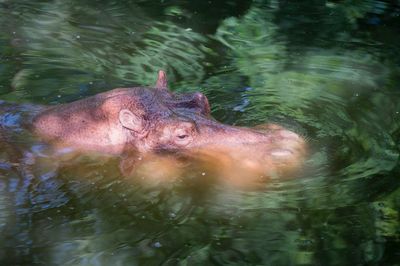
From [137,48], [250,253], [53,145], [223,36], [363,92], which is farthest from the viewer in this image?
[223,36]

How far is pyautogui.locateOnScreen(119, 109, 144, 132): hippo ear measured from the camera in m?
5.65

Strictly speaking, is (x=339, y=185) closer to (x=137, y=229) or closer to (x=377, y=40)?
(x=137, y=229)

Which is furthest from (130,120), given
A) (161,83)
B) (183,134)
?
(161,83)

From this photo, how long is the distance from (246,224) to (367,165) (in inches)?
55.0

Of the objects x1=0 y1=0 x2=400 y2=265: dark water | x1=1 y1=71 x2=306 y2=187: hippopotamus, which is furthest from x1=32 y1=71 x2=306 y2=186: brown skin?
x1=0 y1=0 x2=400 y2=265: dark water

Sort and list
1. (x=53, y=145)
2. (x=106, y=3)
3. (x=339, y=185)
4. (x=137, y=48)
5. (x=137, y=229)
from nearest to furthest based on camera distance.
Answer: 1. (x=137, y=229)
2. (x=339, y=185)
3. (x=53, y=145)
4. (x=137, y=48)
5. (x=106, y=3)

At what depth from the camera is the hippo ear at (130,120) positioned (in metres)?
5.65

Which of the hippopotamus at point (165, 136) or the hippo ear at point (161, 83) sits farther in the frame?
the hippo ear at point (161, 83)

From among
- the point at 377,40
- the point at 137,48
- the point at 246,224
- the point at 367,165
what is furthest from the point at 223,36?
the point at 246,224

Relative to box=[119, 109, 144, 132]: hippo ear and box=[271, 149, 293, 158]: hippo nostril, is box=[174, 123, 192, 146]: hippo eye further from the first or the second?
box=[271, 149, 293, 158]: hippo nostril

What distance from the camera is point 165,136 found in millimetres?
5711

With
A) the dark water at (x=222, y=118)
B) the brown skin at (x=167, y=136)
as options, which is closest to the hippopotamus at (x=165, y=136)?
the brown skin at (x=167, y=136)

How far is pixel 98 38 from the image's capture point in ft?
29.2

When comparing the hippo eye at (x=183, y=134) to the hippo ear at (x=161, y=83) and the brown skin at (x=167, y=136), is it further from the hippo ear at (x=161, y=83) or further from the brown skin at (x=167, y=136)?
the hippo ear at (x=161, y=83)
